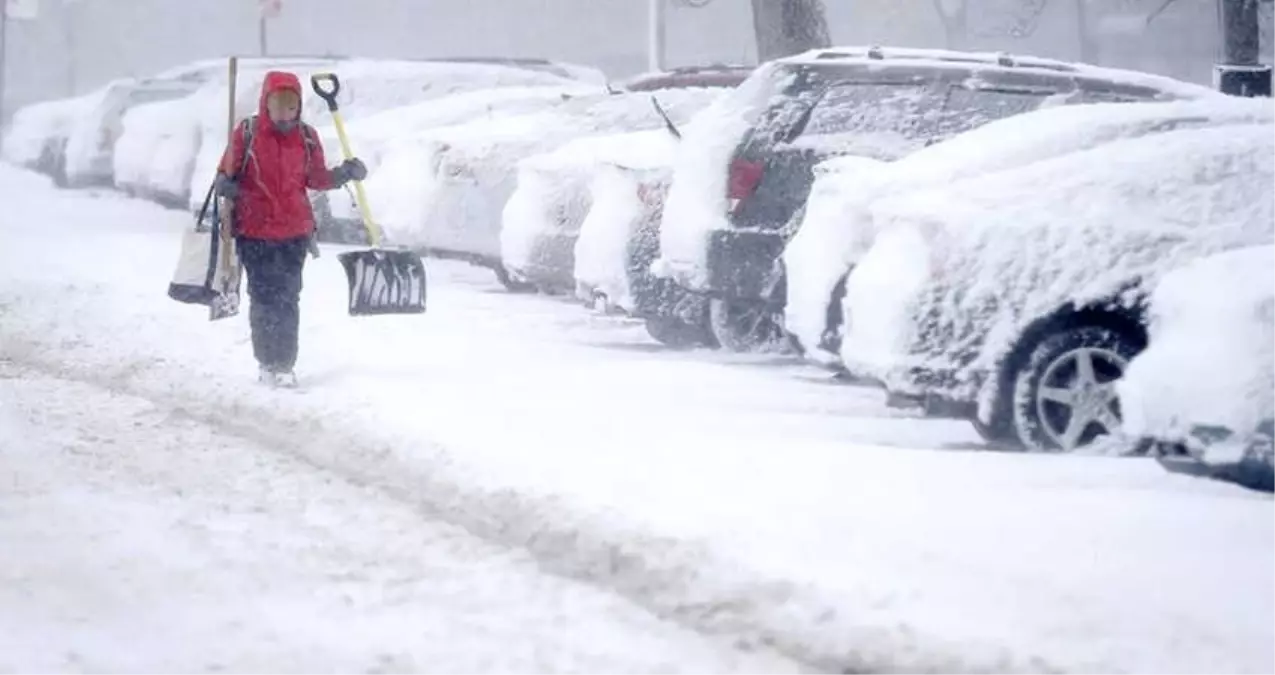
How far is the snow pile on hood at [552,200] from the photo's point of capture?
12.5 meters

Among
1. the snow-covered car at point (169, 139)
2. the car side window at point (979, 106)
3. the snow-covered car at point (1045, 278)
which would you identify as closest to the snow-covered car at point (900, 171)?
the snow-covered car at point (1045, 278)

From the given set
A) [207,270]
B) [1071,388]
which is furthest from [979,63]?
[207,270]

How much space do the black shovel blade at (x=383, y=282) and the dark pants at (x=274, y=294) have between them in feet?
1.46

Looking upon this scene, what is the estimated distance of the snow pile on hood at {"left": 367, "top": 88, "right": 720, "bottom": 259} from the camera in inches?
557

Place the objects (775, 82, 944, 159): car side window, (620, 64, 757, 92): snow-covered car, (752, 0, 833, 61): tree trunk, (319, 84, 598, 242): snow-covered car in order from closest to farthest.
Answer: (775, 82, 944, 159): car side window → (620, 64, 757, 92): snow-covered car → (319, 84, 598, 242): snow-covered car → (752, 0, 833, 61): tree trunk

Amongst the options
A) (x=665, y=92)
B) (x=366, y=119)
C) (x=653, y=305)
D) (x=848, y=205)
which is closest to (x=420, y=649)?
(x=848, y=205)

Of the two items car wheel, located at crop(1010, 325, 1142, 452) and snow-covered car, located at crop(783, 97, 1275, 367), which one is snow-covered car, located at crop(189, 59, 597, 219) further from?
car wheel, located at crop(1010, 325, 1142, 452)

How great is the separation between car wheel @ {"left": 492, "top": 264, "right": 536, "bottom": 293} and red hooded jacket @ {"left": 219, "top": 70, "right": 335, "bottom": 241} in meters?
4.34

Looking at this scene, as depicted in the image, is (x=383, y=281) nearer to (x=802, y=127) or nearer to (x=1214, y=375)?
(x=802, y=127)

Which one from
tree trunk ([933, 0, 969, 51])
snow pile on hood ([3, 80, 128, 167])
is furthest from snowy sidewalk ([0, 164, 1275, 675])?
tree trunk ([933, 0, 969, 51])

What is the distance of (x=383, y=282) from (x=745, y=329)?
7.04 ft

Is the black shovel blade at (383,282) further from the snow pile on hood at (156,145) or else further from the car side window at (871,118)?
the snow pile on hood at (156,145)

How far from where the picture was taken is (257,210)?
9.86 metres

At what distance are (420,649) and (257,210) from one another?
455 centimetres
